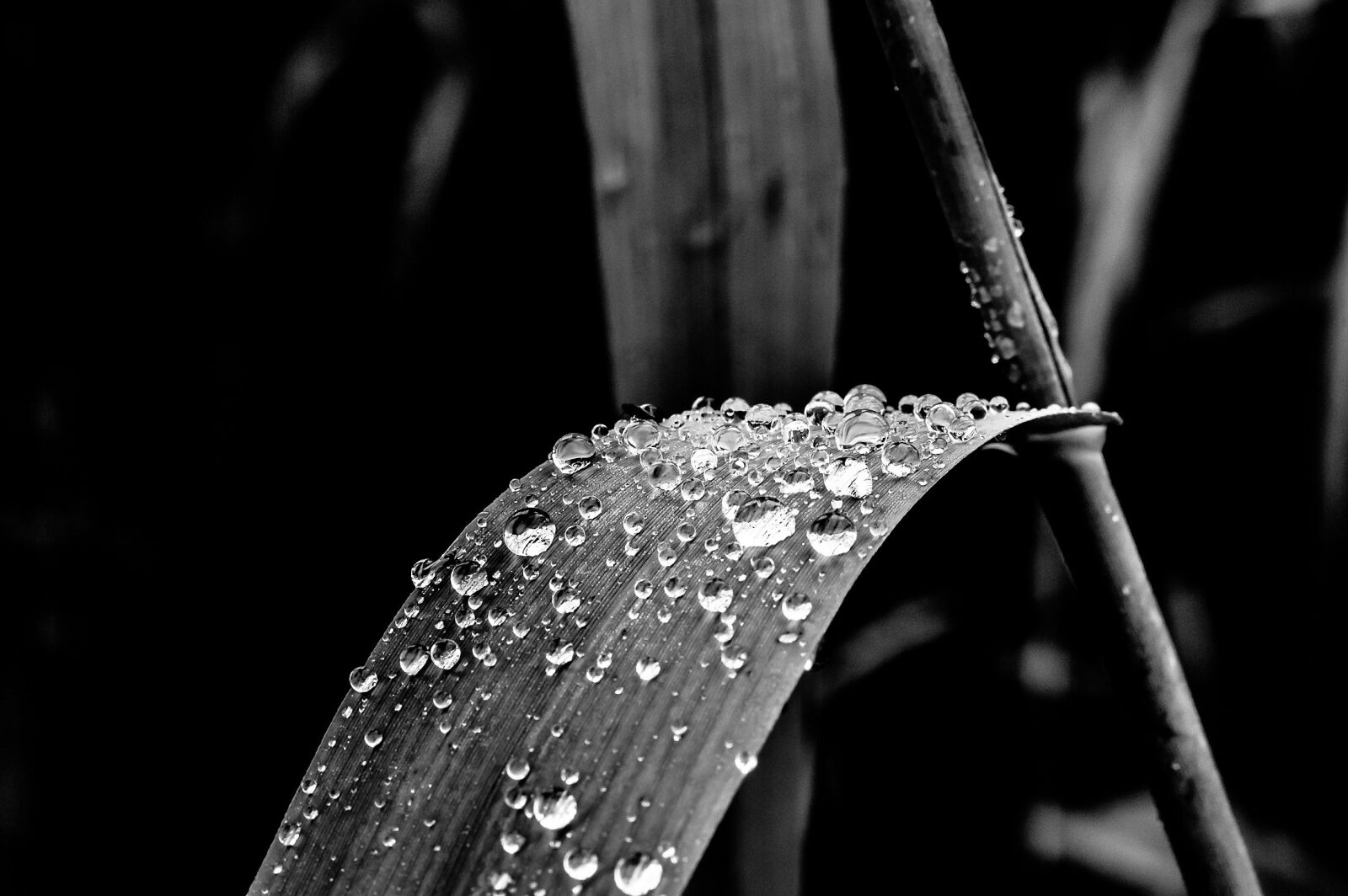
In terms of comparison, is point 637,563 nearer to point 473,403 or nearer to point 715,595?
point 715,595

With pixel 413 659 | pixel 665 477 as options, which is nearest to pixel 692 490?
pixel 665 477

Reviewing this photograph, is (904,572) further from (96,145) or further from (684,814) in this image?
(96,145)

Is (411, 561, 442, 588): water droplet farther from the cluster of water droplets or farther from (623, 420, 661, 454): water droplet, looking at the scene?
(623, 420, 661, 454): water droplet

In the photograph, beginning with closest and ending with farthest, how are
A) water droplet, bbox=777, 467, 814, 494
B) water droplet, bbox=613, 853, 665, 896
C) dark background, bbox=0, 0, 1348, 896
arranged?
1. water droplet, bbox=613, 853, 665, 896
2. water droplet, bbox=777, 467, 814, 494
3. dark background, bbox=0, 0, 1348, 896

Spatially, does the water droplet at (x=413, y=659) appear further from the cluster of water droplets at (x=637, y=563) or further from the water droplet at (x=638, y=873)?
the water droplet at (x=638, y=873)

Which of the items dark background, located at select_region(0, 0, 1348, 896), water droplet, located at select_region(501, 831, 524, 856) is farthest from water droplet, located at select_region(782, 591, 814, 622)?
dark background, located at select_region(0, 0, 1348, 896)

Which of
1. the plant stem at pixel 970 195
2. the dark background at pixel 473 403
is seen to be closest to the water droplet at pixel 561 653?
the plant stem at pixel 970 195

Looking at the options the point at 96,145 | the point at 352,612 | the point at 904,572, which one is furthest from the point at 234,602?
the point at 904,572
